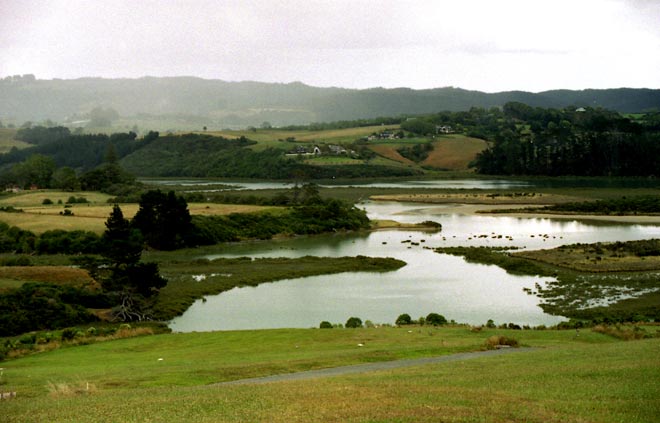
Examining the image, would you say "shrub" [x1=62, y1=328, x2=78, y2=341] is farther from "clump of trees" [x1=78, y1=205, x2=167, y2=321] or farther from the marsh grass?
the marsh grass

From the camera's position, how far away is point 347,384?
1430cm

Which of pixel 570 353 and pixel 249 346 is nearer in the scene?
pixel 570 353

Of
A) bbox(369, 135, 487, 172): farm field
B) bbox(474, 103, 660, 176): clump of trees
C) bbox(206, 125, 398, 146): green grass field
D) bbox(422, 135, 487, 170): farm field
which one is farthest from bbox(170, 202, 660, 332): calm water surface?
bbox(206, 125, 398, 146): green grass field

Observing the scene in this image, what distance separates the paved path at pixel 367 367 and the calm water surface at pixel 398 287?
37.2ft

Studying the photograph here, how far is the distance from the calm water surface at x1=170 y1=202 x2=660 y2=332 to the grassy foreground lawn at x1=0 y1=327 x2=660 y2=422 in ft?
29.6

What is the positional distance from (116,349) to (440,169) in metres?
124

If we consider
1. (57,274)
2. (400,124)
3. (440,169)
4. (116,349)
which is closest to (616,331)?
(116,349)

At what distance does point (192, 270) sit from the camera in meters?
47.3

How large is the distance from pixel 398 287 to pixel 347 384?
26.0m

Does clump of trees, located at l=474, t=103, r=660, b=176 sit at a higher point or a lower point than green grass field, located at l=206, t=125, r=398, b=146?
lower

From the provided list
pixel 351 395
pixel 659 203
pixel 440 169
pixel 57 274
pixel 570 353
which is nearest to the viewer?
pixel 351 395

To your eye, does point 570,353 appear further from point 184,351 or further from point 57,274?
point 57,274

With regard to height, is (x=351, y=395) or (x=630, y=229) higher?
(x=351, y=395)

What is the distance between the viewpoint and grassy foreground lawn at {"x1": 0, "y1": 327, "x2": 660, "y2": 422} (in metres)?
11.4
